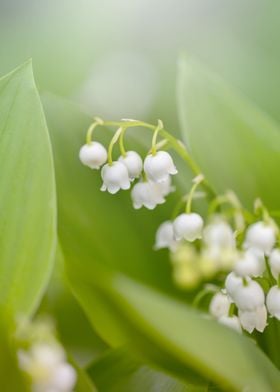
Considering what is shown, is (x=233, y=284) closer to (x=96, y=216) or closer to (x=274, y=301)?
(x=274, y=301)

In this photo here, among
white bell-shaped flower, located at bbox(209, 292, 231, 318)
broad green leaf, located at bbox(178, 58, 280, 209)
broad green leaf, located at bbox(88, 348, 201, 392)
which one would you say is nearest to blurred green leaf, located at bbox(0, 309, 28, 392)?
broad green leaf, located at bbox(88, 348, 201, 392)

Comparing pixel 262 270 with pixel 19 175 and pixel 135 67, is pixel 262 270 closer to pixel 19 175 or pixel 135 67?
pixel 19 175

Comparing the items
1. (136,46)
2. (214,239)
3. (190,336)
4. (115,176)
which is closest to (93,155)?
(115,176)

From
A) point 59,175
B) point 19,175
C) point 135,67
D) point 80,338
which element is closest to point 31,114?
point 19,175

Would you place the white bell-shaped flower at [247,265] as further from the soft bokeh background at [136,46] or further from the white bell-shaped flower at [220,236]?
the soft bokeh background at [136,46]

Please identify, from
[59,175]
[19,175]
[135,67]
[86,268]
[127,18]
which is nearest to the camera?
[86,268]

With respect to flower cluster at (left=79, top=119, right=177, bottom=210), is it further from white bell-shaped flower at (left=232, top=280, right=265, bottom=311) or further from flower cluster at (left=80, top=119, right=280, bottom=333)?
white bell-shaped flower at (left=232, top=280, right=265, bottom=311)
